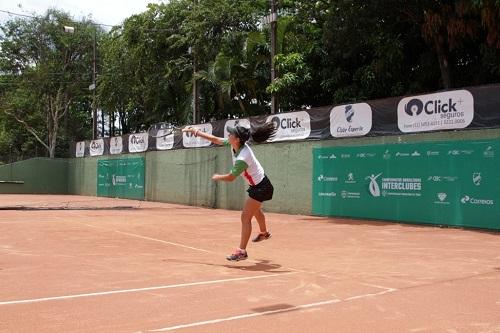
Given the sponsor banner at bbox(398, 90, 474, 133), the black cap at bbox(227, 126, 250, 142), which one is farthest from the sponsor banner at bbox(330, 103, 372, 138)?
the black cap at bbox(227, 126, 250, 142)

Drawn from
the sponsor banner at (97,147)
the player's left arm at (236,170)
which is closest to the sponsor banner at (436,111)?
the player's left arm at (236,170)

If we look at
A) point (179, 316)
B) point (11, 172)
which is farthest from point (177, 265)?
point (11, 172)

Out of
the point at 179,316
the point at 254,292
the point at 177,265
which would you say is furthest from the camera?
the point at 177,265

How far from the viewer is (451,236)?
1229 centimetres

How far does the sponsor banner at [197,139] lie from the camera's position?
75.7 feet

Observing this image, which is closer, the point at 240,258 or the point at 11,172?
the point at 240,258

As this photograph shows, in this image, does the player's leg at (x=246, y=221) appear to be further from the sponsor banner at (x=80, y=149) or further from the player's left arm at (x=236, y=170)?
the sponsor banner at (x=80, y=149)

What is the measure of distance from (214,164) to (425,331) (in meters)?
18.5

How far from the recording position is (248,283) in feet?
22.3

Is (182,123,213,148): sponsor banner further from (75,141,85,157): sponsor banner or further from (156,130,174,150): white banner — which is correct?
(75,141,85,157): sponsor banner

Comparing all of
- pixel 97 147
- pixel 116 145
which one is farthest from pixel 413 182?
pixel 97 147

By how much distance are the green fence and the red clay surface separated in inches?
70.3

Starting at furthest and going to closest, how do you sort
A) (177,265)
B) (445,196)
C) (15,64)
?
(15,64)
(445,196)
(177,265)

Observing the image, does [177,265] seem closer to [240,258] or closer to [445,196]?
[240,258]
